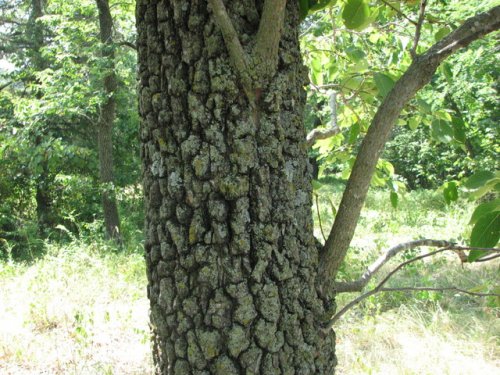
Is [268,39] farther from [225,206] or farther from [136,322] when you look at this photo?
[136,322]

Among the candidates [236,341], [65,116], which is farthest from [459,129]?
[65,116]

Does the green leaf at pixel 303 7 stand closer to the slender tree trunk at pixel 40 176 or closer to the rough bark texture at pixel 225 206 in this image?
the rough bark texture at pixel 225 206

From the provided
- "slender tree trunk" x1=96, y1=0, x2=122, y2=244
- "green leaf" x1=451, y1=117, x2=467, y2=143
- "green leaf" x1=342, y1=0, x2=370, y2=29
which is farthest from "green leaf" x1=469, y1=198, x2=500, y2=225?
"slender tree trunk" x1=96, y1=0, x2=122, y2=244

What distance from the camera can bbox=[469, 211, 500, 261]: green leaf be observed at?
3.00 feet

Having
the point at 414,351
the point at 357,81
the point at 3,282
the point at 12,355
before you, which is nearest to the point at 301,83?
the point at 357,81

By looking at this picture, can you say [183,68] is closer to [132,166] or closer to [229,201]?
[229,201]

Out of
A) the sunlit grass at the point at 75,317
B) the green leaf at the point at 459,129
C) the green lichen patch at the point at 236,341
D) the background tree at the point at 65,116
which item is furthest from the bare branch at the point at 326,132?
the background tree at the point at 65,116

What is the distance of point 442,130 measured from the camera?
129 cm

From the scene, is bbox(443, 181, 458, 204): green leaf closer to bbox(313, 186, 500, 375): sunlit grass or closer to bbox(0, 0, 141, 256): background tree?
bbox(313, 186, 500, 375): sunlit grass

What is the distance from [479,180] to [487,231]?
0.12 metres

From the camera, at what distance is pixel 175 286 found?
3.34ft

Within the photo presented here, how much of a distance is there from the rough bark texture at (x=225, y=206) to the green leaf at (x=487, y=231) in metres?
0.36

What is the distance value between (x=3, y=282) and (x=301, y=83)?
4.96 m

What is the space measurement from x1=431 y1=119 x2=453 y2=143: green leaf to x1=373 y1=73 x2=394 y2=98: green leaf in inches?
9.5
